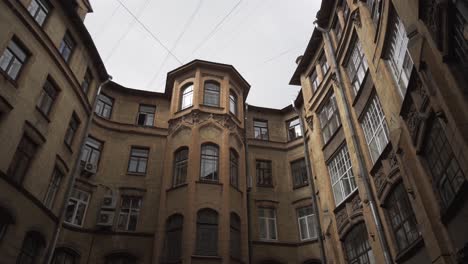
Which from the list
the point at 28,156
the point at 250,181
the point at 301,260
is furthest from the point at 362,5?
the point at 28,156

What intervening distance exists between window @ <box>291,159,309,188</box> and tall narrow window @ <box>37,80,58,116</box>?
43.1ft

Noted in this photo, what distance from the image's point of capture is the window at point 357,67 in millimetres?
14102

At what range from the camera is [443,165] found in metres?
8.55

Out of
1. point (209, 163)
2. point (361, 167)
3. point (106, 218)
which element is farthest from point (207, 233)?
point (361, 167)

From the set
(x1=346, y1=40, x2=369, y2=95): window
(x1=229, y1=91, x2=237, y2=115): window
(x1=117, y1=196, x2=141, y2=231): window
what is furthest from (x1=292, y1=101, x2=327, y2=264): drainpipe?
(x1=117, y1=196, x2=141, y2=231): window

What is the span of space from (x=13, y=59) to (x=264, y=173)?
1386 cm

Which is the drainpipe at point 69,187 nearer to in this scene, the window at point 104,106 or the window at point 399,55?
the window at point 104,106

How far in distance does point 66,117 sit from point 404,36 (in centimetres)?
1379

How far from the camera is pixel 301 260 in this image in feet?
60.6

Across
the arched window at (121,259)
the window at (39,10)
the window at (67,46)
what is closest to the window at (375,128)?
the arched window at (121,259)

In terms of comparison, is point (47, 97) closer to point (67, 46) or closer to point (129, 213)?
point (67, 46)

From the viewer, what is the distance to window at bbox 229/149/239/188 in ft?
60.8

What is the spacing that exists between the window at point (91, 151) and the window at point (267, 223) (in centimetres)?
917

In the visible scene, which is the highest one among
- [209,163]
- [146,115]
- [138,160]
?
[146,115]
